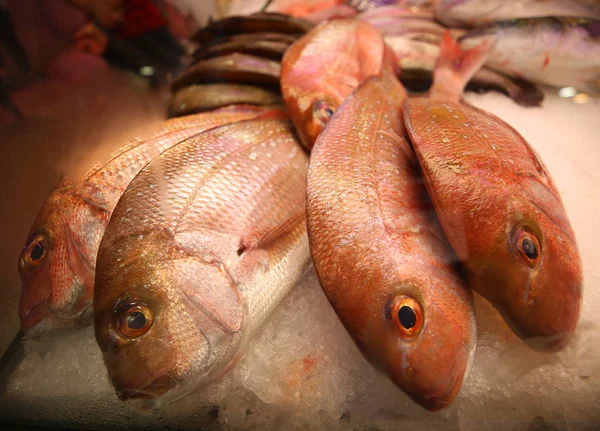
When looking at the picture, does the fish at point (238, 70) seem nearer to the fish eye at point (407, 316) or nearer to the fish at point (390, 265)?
the fish at point (390, 265)

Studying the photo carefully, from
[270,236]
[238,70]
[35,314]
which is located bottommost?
[35,314]

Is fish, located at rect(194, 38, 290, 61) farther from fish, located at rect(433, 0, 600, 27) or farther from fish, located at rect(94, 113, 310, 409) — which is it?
fish, located at rect(433, 0, 600, 27)

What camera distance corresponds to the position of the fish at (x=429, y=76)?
5.19ft

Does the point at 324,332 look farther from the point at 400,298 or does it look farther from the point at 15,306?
the point at 15,306

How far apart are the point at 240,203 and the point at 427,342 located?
1.98ft

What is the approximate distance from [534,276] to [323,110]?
78 cm

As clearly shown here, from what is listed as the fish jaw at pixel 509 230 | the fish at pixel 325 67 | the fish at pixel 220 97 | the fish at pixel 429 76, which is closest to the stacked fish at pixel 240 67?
the fish at pixel 220 97

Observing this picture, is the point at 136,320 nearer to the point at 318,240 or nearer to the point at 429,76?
the point at 318,240

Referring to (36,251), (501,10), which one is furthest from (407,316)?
(501,10)

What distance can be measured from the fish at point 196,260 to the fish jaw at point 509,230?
1.51 ft

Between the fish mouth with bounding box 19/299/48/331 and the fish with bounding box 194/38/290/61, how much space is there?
119 cm

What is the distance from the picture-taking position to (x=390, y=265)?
2.56ft

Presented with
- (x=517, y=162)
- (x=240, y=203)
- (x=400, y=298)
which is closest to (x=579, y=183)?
(x=517, y=162)

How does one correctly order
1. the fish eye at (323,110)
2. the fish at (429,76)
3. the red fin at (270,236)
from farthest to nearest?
the fish at (429,76), the fish eye at (323,110), the red fin at (270,236)
